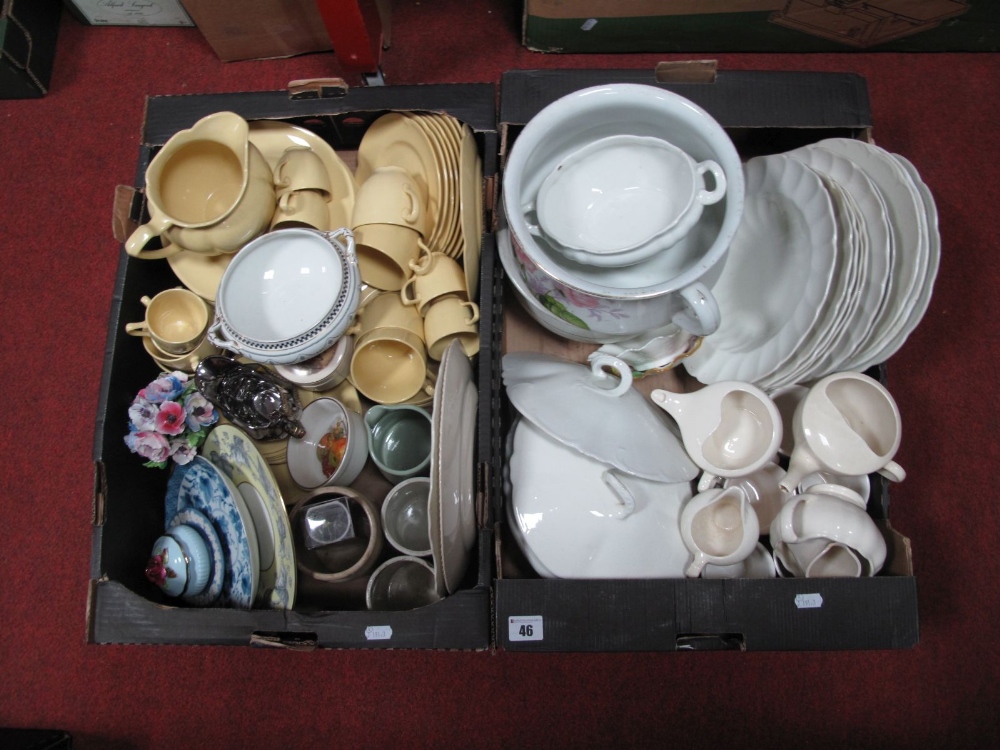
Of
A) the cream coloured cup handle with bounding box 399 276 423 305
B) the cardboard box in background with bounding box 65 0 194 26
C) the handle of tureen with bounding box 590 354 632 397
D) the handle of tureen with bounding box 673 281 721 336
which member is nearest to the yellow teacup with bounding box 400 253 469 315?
the cream coloured cup handle with bounding box 399 276 423 305

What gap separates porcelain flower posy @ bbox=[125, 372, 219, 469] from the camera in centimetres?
85

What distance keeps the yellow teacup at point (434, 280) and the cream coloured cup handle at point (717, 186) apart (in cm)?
33

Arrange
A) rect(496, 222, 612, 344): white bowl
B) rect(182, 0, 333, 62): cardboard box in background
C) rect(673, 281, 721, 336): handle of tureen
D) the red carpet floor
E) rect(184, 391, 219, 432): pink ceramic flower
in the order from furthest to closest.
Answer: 1. rect(182, 0, 333, 62): cardboard box in background
2. the red carpet floor
3. rect(184, 391, 219, 432): pink ceramic flower
4. rect(496, 222, 612, 344): white bowl
5. rect(673, 281, 721, 336): handle of tureen

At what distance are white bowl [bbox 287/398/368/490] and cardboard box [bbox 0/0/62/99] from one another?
101 cm

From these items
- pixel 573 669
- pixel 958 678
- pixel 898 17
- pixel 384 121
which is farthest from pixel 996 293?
pixel 384 121

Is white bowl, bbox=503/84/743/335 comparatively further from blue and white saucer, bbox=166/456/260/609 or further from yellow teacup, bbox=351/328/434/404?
blue and white saucer, bbox=166/456/260/609

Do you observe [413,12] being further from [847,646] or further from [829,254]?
[847,646]

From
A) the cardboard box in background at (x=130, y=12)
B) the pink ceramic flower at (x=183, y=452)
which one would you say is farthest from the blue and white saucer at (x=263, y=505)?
the cardboard box in background at (x=130, y=12)

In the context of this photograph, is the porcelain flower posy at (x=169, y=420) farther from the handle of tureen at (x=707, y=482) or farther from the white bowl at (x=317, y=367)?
the handle of tureen at (x=707, y=482)

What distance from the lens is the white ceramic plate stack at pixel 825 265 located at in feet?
2.43

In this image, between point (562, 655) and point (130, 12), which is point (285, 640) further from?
point (130, 12)

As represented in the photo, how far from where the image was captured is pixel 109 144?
4.47 feet

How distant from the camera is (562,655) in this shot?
3.66 feet

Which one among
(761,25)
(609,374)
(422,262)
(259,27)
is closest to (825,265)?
(609,374)
